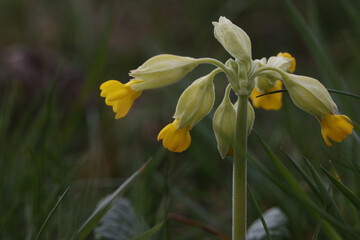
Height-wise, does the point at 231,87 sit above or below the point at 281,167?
above

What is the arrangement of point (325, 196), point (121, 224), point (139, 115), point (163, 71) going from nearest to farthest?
point (325, 196), point (163, 71), point (121, 224), point (139, 115)

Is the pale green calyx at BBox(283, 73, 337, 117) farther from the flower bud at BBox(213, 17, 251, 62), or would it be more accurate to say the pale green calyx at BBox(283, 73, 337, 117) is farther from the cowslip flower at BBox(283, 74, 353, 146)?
the flower bud at BBox(213, 17, 251, 62)

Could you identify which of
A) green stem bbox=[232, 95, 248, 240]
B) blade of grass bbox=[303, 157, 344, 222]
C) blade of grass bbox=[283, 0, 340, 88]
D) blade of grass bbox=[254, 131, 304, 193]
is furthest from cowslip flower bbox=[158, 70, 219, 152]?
blade of grass bbox=[283, 0, 340, 88]

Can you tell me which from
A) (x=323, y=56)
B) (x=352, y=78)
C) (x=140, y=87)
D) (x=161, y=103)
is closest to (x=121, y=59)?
(x=161, y=103)

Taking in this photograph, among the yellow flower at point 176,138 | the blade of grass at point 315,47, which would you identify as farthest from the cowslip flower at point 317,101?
the blade of grass at point 315,47

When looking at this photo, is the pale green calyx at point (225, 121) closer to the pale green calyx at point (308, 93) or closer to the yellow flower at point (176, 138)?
the yellow flower at point (176, 138)

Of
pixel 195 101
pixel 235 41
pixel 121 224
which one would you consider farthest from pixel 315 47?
pixel 121 224

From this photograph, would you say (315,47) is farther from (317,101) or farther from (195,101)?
(195,101)

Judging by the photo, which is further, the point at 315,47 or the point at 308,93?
the point at 315,47
